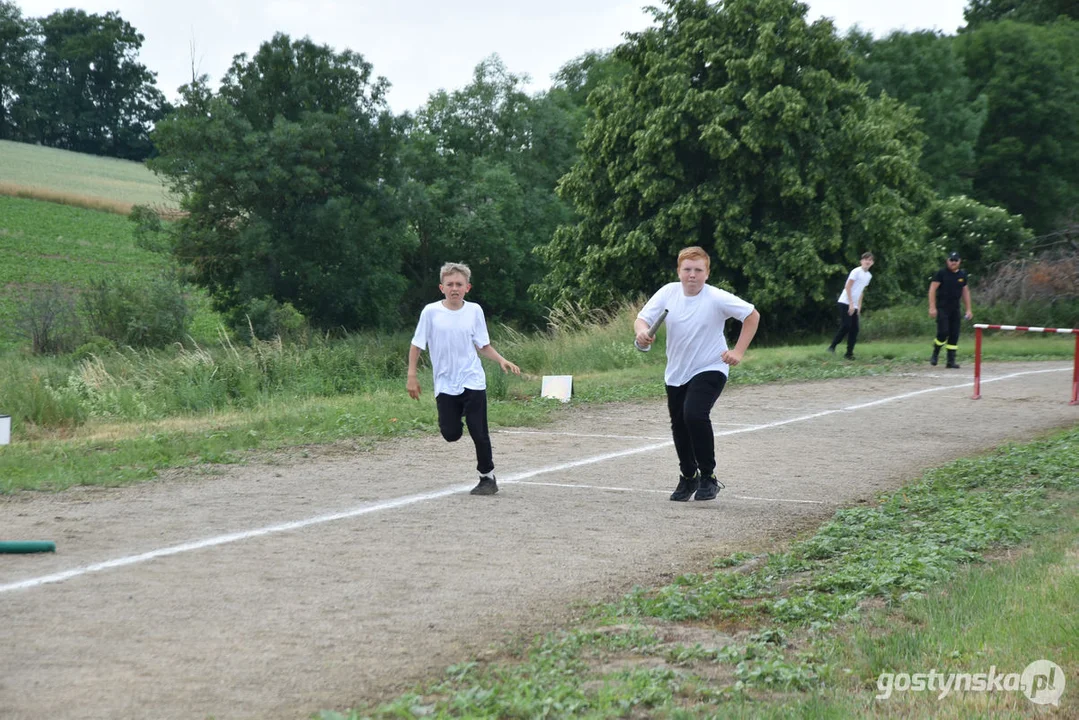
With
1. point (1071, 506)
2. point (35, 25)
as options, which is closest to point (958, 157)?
point (1071, 506)

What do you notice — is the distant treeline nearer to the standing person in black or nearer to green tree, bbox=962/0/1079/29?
green tree, bbox=962/0/1079/29

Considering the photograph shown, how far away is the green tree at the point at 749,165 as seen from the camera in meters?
32.0

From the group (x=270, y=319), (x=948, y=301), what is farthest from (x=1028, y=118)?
(x=948, y=301)

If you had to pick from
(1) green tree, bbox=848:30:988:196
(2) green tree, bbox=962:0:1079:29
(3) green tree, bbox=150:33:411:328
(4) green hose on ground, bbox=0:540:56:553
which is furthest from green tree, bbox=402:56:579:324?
(4) green hose on ground, bbox=0:540:56:553

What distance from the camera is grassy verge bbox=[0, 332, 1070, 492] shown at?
1152 cm

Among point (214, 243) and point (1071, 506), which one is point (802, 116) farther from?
point (1071, 506)

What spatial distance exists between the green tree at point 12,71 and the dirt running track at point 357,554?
85.8m

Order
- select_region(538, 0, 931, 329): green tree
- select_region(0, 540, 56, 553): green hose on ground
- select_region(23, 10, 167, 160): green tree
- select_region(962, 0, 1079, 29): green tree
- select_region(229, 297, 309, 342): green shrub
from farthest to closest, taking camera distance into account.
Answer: select_region(23, 10, 167, 160): green tree → select_region(962, 0, 1079, 29): green tree → select_region(229, 297, 309, 342): green shrub → select_region(538, 0, 931, 329): green tree → select_region(0, 540, 56, 553): green hose on ground

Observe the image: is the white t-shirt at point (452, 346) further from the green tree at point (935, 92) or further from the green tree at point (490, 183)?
the green tree at point (935, 92)

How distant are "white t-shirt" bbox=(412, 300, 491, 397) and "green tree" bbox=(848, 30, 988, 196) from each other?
46.5m

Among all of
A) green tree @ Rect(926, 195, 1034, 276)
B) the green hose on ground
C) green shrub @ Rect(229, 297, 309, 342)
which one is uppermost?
green tree @ Rect(926, 195, 1034, 276)

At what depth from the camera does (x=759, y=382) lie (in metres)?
19.4

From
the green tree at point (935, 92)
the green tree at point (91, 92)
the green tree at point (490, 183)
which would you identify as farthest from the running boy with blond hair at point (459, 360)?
the green tree at point (91, 92)

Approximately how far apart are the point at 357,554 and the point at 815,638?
288 cm
